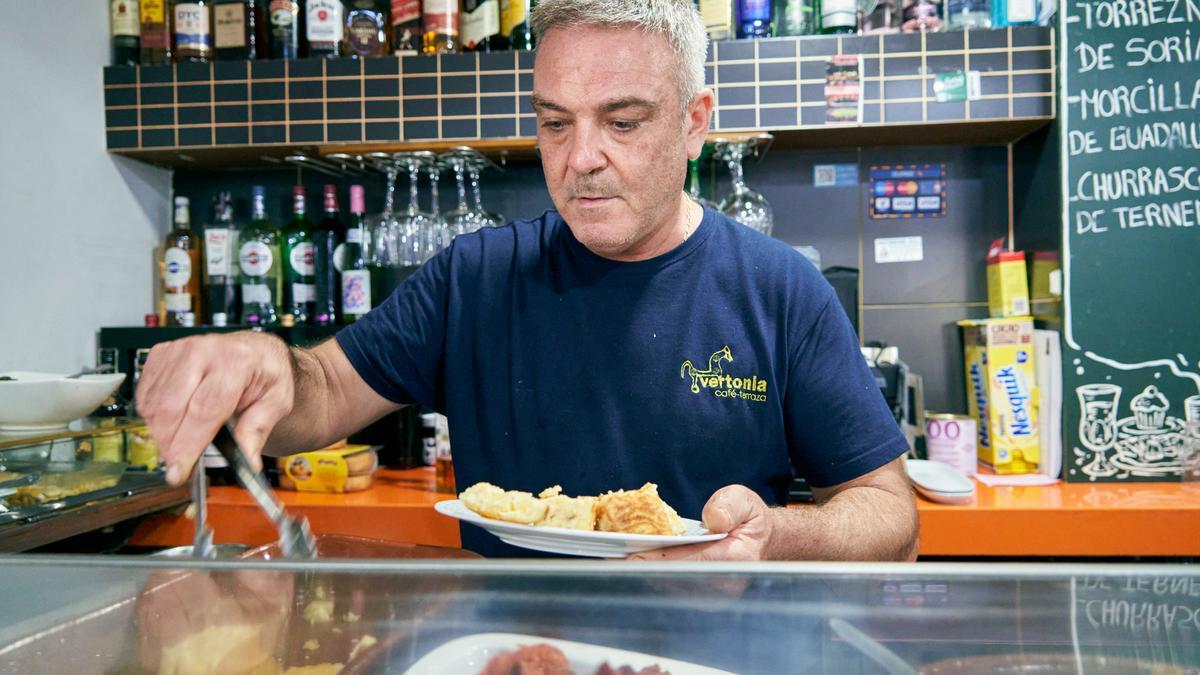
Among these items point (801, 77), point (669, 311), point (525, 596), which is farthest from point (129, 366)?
point (525, 596)

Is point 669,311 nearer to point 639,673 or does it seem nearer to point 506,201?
point 639,673

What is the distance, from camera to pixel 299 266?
8.79 ft

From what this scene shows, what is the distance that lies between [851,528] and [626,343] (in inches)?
16.4

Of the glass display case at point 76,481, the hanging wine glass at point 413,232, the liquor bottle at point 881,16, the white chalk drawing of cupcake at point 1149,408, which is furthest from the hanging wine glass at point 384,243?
the white chalk drawing of cupcake at point 1149,408

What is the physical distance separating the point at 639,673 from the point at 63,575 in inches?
18.4

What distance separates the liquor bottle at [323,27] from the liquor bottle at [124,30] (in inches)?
20.9

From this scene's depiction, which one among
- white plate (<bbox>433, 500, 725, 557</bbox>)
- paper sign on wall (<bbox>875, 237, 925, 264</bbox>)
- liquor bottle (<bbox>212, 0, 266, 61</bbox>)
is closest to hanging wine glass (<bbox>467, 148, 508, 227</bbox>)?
liquor bottle (<bbox>212, 0, 266, 61</bbox>)

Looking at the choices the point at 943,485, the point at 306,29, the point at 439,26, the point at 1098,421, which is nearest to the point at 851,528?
the point at 943,485

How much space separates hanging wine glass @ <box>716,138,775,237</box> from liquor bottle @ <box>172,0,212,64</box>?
5.05 ft

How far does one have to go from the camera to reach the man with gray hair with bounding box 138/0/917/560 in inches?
48.5

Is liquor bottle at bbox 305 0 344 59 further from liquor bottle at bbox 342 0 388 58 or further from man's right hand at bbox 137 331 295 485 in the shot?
man's right hand at bbox 137 331 295 485

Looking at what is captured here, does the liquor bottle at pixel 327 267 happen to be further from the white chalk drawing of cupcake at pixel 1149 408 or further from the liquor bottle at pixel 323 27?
the white chalk drawing of cupcake at pixel 1149 408

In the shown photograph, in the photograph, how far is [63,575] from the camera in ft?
2.29

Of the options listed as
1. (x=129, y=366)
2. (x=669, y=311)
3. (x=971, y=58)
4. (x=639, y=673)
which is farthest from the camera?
(x=129, y=366)
